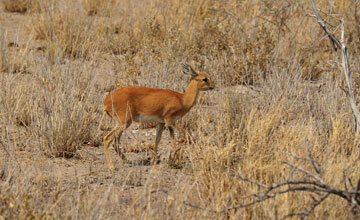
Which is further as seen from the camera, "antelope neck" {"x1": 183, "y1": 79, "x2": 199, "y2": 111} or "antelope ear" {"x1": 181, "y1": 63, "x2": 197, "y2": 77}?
"antelope ear" {"x1": 181, "y1": 63, "x2": 197, "y2": 77}

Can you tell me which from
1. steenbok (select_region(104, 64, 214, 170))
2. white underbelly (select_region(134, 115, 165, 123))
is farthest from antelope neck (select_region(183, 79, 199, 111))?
white underbelly (select_region(134, 115, 165, 123))

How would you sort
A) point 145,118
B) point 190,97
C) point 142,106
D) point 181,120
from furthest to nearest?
point 181,120 → point 190,97 → point 145,118 → point 142,106

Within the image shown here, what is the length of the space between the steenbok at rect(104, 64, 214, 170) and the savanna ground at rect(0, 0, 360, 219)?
27 centimetres

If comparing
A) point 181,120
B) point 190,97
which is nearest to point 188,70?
point 190,97

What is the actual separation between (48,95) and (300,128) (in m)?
2.83

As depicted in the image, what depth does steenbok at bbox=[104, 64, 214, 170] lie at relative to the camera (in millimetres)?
5543

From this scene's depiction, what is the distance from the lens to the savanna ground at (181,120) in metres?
4.11

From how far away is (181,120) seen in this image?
678cm

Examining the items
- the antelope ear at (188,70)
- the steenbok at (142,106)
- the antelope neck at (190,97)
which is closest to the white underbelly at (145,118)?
the steenbok at (142,106)

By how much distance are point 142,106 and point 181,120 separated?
119 cm

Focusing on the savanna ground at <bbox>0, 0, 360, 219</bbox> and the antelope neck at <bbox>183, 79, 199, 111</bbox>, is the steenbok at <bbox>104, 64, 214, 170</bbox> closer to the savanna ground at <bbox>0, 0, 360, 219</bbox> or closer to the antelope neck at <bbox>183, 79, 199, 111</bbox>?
the antelope neck at <bbox>183, 79, 199, 111</bbox>

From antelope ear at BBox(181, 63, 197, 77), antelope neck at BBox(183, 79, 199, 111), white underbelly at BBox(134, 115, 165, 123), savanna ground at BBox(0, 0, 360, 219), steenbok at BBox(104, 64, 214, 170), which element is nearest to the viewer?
savanna ground at BBox(0, 0, 360, 219)

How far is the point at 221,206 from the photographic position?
4160mm

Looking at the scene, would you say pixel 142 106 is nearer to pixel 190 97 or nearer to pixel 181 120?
pixel 190 97
